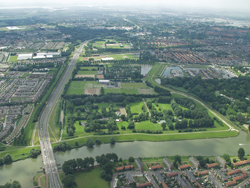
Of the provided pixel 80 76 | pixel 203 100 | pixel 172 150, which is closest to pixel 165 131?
pixel 172 150

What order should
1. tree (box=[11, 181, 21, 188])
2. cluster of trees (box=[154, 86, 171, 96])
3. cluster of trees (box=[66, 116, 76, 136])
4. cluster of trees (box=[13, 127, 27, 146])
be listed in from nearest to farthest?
1. tree (box=[11, 181, 21, 188])
2. cluster of trees (box=[13, 127, 27, 146])
3. cluster of trees (box=[66, 116, 76, 136])
4. cluster of trees (box=[154, 86, 171, 96])

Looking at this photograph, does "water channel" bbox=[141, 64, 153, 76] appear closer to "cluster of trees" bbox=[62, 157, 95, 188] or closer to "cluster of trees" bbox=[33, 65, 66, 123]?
"cluster of trees" bbox=[33, 65, 66, 123]

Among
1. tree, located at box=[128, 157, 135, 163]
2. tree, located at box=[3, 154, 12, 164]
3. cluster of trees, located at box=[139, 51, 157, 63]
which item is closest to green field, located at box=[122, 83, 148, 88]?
cluster of trees, located at box=[139, 51, 157, 63]

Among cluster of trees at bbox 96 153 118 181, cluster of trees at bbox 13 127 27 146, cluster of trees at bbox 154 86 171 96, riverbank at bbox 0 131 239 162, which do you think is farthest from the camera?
cluster of trees at bbox 154 86 171 96

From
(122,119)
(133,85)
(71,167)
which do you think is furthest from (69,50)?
(71,167)

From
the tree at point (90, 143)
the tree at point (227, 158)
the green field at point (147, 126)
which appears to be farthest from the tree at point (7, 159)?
the tree at point (227, 158)

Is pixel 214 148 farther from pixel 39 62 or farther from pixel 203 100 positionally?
pixel 39 62
